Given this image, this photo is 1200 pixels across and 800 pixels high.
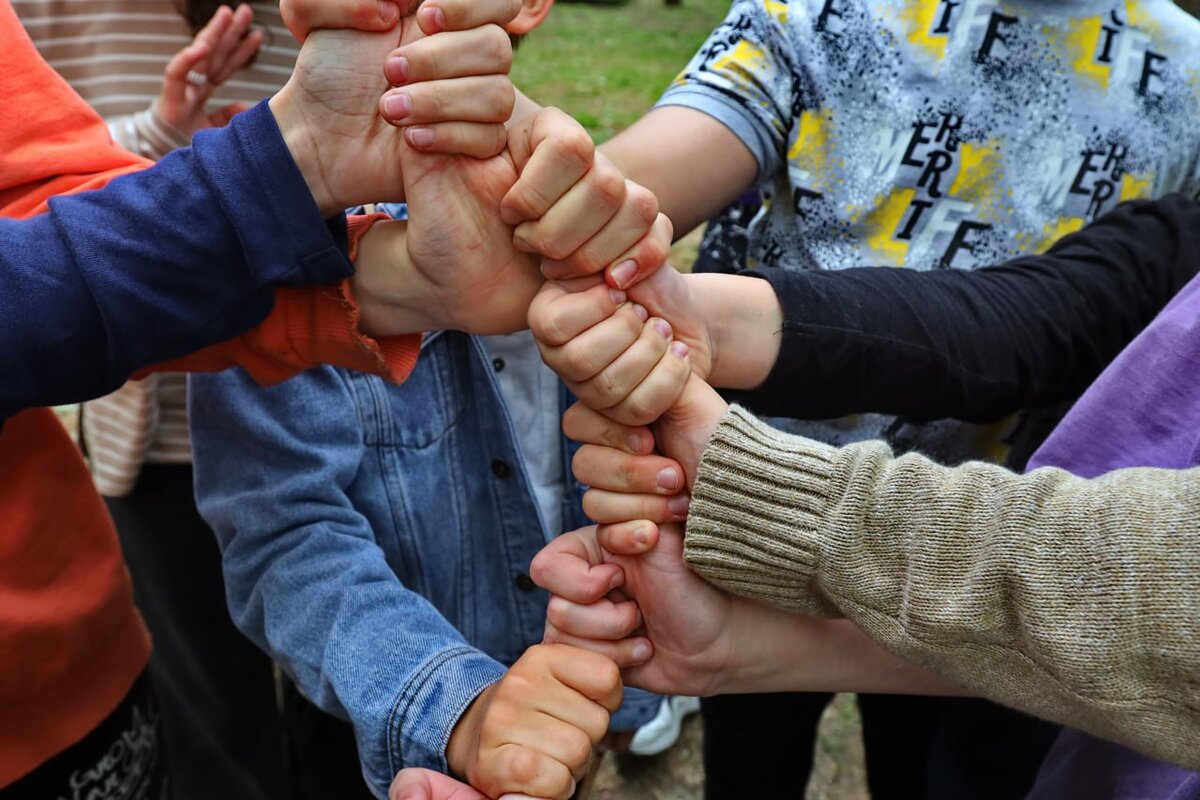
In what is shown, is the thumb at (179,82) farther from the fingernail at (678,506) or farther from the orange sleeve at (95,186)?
the fingernail at (678,506)

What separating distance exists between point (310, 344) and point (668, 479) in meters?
0.38

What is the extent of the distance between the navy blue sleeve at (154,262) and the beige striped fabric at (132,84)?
57 centimetres

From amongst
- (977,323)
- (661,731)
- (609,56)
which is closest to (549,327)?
(977,323)

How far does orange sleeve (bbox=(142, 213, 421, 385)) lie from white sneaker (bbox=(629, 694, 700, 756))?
126 centimetres

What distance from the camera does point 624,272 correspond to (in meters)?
0.97

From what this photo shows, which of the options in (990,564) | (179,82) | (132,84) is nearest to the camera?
(990,564)

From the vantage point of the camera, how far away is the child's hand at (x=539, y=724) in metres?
0.84

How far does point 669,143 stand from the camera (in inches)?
44.7

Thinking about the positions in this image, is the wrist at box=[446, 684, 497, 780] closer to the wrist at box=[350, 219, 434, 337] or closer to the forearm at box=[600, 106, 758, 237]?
the wrist at box=[350, 219, 434, 337]

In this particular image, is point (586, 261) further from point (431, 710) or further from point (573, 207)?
point (431, 710)

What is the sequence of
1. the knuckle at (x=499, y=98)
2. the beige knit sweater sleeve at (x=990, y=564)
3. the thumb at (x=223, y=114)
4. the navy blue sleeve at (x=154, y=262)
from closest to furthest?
the beige knit sweater sleeve at (x=990, y=564), the navy blue sleeve at (x=154, y=262), the knuckle at (x=499, y=98), the thumb at (x=223, y=114)

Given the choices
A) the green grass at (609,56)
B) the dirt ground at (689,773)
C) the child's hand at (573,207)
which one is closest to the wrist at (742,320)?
the child's hand at (573,207)

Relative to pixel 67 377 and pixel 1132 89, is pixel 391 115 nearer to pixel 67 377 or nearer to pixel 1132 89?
pixel 67 377

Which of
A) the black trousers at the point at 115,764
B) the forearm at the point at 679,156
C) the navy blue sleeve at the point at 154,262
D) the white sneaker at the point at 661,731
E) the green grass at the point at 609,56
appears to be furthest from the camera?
the green grass at the point at 609,56
